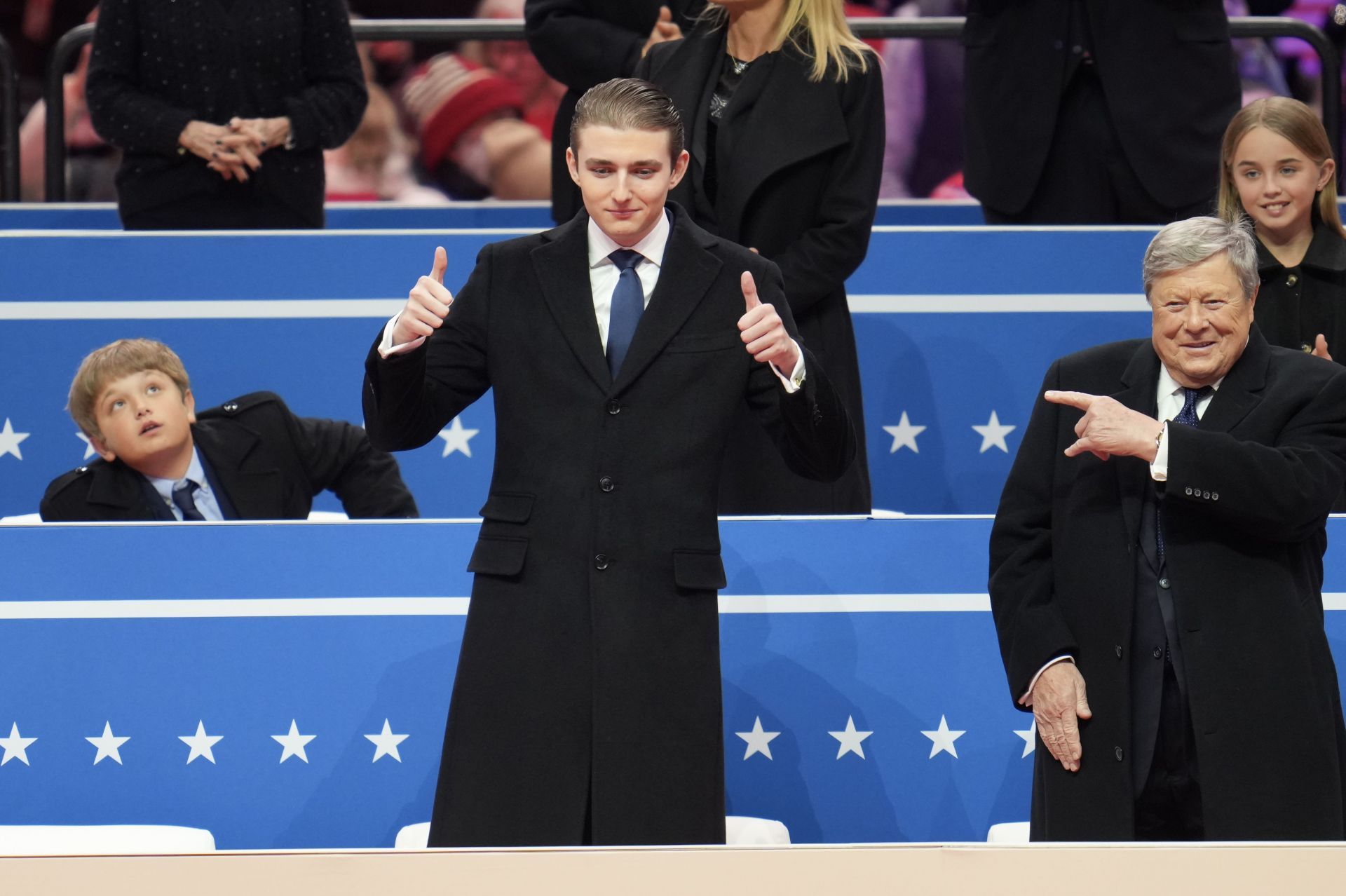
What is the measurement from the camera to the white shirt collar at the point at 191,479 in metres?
3.82

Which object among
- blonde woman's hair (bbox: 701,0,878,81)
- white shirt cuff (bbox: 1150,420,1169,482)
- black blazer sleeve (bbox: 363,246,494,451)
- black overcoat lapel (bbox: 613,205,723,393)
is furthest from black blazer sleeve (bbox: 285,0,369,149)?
white shirt cuff (bbox: 1150,420,1169,482)

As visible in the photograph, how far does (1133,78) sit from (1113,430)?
204 centimetres

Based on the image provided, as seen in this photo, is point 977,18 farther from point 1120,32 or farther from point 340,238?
point 340,238

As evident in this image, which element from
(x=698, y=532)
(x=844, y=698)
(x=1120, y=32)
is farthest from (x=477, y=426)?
(x=698, y=532)

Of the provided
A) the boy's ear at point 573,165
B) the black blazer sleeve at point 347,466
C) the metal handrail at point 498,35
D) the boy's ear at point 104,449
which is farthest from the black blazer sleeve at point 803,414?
the metal handrail at point 498,35

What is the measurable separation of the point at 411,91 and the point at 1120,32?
2635mm

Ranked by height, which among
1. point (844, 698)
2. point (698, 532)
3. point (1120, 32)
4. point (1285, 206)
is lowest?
point (844, 698)

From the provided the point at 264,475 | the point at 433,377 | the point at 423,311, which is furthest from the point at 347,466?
the point at 423,311

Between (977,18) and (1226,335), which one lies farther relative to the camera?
(977,18)

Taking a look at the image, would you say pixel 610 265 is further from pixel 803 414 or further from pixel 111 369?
pixel 111 369

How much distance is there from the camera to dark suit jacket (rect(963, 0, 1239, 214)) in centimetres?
435

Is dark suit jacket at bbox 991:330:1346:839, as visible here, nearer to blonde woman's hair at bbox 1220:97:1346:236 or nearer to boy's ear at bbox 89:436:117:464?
blonde woman's hair at bbox 1220:97:1346:236

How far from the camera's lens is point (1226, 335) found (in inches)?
104

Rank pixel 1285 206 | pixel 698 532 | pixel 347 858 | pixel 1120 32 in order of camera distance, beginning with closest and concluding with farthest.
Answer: pixel 347 858, pixel 698 532, pixel 1285 206, pixel 1120 32
